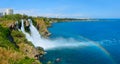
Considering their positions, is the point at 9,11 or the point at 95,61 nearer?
the point at 95,61

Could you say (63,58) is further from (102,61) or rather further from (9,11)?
(9,11)

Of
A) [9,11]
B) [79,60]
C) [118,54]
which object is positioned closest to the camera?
[79,60]

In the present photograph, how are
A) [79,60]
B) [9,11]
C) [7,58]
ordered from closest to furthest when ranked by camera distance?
[7,58] < [79,60] < [9,11]

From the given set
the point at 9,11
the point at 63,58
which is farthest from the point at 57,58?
the point at 9,11

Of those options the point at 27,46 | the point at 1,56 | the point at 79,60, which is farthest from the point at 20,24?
the point at 1,56

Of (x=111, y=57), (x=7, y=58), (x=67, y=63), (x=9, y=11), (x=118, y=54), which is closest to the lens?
(x=7, y=58)

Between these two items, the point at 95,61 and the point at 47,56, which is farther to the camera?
the point at 47,56

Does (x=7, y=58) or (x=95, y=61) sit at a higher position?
(x=7, y=58)

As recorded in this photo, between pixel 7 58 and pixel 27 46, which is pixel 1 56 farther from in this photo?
pixel 27 46

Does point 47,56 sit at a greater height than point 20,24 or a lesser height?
lesser
